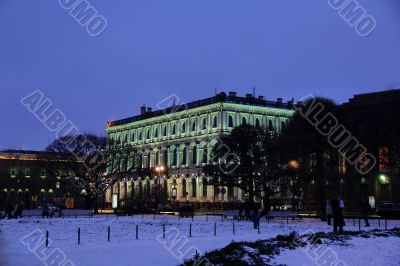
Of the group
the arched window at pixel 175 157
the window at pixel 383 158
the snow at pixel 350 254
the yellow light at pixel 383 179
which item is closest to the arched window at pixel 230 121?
the arched window at pixel 175 157

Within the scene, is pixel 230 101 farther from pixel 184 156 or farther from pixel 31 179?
pixel 31 179

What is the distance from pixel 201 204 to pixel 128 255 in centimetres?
8060

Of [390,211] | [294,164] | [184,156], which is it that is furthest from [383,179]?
[184,156]

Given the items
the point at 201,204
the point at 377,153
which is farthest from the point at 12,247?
the point at 201,204

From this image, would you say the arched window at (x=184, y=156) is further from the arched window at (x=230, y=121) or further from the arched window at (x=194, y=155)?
the arched window at (x=230, y=121)

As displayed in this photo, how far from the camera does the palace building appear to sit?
103 metres

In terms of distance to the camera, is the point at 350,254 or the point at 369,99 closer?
the point at 350,254

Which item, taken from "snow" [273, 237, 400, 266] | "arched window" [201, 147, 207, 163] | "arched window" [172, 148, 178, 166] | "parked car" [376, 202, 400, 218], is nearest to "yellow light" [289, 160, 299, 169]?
"parked car" [376, 202, 400, 218]

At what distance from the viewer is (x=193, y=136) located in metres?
110

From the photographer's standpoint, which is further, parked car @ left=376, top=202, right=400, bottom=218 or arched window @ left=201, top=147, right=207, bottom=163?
arched window @ left=201, top=147, right=207, bottom=163

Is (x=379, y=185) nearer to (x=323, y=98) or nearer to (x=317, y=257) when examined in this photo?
(x=323, y=98)

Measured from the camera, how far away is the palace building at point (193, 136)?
339 feet

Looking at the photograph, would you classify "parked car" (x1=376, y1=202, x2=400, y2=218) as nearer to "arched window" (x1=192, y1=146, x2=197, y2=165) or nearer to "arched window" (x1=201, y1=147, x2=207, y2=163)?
"arched window" (x1=201, y1=147, x2=207, y2=163)

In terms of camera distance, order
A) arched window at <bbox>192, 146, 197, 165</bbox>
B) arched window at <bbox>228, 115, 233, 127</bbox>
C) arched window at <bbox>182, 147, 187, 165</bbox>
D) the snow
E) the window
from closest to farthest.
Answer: the snow < the window < arched window at <bbox>228, 115, 233, 127</bbox> < arched window at <bbox>192, 146, 197, 165</bbox> < arched window at <bbox>182, 147, 187, 165</bbox>
